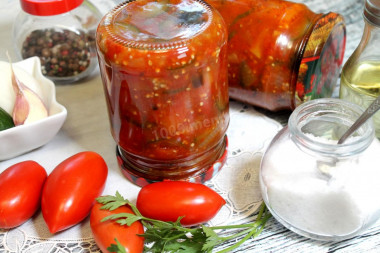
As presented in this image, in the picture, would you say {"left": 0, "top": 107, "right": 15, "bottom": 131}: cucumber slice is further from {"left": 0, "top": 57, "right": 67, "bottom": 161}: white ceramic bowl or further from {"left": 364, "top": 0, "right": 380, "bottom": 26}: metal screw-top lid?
{"left": 364, "top": 0, "right": 380, "bottom": 26}: metal screw-top lid

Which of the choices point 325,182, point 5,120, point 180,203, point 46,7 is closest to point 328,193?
point 325,182

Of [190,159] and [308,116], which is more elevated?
[308,116]

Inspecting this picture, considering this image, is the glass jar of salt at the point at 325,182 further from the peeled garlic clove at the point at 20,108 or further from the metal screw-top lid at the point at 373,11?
the peeled garlic clove at the point at 20,108

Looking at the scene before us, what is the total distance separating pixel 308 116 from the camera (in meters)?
0.91

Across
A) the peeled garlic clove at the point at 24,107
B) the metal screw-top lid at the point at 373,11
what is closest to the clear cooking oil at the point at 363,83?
the metal screw-top lid at the point at 373,11

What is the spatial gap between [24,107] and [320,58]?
2.08 ft

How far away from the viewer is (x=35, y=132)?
40.2 inches

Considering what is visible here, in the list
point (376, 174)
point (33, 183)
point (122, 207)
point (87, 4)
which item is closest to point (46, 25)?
point (87, 4)

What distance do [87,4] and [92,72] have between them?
176 millimetres

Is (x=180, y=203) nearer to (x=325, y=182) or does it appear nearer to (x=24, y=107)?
(x=325, y=182)

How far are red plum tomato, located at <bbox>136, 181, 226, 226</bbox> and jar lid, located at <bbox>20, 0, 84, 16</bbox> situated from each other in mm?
511

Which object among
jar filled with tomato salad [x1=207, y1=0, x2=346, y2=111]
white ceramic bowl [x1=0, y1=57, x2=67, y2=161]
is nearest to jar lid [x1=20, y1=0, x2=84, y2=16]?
white ceramic bowl [x1=0, y1=57, x2=67, y2=161]

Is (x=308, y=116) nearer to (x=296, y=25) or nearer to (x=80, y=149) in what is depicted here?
(x=296, y=25)

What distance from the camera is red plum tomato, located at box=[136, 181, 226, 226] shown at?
88 cm
